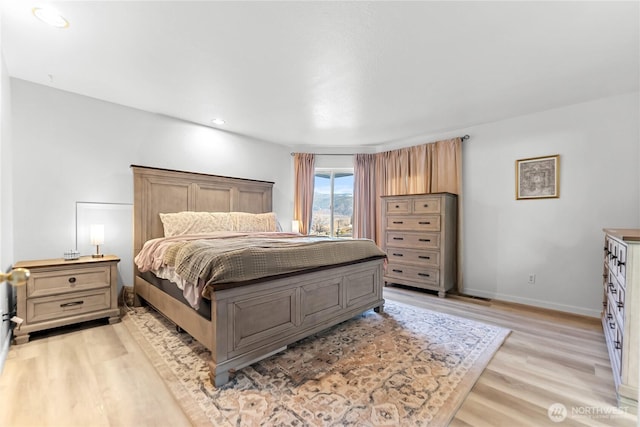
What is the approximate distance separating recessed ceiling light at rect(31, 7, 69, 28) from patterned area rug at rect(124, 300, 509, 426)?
2430mm

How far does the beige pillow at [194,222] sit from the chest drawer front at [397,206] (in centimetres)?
239

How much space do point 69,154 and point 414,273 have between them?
4464 mm

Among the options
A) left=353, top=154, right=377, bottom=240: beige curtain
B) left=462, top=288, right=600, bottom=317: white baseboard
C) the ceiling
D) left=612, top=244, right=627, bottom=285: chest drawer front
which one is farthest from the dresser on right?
left=353, top=154, right=377, bottom=240: beige curtain

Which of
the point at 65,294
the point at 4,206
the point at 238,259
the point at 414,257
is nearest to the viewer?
the point at 238,259

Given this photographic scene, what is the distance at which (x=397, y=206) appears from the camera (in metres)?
4.20

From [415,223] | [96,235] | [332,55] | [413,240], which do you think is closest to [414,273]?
[413,240]

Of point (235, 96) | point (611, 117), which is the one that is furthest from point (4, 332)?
point (611, 117)

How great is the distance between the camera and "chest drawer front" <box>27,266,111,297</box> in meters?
2.34

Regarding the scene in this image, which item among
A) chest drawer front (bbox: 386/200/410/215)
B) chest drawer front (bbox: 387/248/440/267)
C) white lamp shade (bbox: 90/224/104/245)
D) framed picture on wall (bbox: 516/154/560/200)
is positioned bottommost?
→ chest drawer front (bbox: 387/248/440/267)

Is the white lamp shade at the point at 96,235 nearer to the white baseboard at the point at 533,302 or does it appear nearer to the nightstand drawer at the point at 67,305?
the nightstand drawer at the point at 67,305

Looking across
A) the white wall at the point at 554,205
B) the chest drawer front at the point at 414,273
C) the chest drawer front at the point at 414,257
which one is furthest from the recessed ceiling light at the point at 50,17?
the white wall at the point at 554,205

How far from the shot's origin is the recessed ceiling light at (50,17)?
1.72 m

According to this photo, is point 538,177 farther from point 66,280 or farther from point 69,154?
point 69,154

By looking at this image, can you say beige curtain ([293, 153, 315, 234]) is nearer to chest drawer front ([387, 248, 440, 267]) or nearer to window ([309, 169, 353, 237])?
window ([309, 169, 353, 237])
